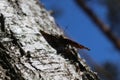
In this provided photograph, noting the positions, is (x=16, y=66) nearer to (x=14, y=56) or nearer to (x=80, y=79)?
(x=14, y=56)

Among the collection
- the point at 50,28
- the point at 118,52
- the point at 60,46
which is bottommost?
the point at 60,46

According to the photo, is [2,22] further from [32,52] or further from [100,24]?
[100,24]

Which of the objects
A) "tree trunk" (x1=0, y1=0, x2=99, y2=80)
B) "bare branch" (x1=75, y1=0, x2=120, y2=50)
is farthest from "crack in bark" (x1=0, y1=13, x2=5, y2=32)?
"bare branch" (x1=75, y1=0, x2=120, y2=50)

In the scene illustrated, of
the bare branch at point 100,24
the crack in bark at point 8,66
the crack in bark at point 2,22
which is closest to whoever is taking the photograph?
the crack in bark at point 8,66

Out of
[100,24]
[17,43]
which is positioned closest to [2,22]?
[17,43]

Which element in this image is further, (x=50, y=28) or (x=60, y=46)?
(x=50, y=28)

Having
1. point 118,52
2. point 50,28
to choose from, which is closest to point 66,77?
point 50,28

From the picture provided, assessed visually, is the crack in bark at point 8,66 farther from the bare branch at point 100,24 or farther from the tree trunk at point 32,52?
the bare branch at point 100,24

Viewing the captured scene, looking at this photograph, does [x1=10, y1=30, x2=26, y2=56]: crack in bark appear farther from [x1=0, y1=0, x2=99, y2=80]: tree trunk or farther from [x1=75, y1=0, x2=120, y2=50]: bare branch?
[x1=75, y1=0, x2=120, y2=50]: bare branch

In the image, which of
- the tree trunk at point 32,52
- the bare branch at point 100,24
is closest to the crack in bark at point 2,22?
the tree trunk at point 32,52
